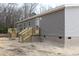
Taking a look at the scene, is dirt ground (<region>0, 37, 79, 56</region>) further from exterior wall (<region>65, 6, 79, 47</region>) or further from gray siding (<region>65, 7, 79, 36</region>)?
gray siding (<region>65, 7, 79, 36</region>)

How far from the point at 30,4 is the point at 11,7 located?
607 millimetres

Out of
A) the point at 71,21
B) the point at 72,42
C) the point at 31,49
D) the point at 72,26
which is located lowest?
the point at 31,49

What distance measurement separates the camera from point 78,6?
6.30 meters

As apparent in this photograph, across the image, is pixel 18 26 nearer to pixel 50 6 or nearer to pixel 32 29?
pixel 32 29

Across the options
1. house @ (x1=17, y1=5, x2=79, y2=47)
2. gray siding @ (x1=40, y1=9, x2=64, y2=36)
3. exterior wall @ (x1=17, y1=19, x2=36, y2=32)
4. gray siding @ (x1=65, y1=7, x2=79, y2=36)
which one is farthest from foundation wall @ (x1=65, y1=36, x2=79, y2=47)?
exterior wall @ (x1=17, y1=19, x2=36, y2=32)

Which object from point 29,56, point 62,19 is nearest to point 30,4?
point 62,19

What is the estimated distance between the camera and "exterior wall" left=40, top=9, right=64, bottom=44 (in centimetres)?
643

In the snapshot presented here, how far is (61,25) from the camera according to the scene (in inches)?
254

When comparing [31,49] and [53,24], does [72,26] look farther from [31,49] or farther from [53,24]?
[31,49]

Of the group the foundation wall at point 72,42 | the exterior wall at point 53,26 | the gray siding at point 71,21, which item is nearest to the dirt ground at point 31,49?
the foundation wall at point 72,42

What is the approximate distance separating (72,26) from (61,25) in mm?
353

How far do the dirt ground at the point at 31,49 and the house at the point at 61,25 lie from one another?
0.20 meters

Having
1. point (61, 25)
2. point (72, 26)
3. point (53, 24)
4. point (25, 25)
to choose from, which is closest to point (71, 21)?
point (72, 26)

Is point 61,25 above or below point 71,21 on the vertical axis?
below
